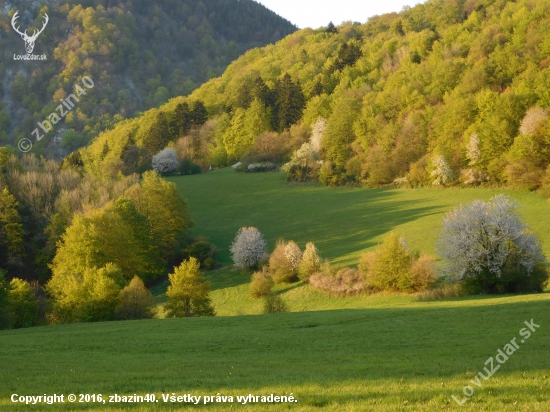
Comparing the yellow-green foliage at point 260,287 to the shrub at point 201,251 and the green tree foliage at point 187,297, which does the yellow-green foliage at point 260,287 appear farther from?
the shrub at point 201,251

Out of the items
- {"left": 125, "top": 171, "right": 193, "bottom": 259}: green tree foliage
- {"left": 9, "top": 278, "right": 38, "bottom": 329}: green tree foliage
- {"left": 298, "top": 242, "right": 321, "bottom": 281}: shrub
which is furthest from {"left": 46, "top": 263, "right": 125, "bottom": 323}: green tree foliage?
{"left": 125, "top": 171, "right": 193, "bottom": 259}: green tree foliage

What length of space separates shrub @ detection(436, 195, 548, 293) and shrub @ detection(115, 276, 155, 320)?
21717mm

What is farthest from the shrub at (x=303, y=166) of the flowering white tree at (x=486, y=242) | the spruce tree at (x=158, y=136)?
the flowering white tree at (x=486, y=242)

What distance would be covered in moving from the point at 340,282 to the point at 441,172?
111ft

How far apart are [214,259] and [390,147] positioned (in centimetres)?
3411

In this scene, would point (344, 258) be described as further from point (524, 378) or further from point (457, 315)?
point (524, 378)

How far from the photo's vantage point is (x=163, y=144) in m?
119

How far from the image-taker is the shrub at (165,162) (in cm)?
10325

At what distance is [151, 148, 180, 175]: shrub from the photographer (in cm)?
10325

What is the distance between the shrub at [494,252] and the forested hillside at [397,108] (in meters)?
31.5

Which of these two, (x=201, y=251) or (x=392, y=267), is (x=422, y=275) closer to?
(x=392, y=267)

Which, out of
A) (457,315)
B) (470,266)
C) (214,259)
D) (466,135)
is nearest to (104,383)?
(457,315)

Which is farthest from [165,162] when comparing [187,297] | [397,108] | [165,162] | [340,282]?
[340,282]

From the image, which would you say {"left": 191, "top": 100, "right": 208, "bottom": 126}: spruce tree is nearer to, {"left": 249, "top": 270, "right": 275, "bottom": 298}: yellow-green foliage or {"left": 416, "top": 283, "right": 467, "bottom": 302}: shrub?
{"left": 249, "top": 270, "right": 275, "bottom": 298}: yellow-green foliage
